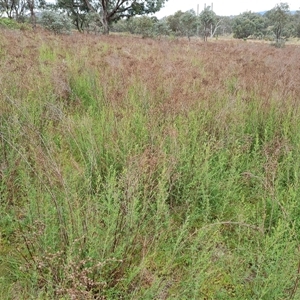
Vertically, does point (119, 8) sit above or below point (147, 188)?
above

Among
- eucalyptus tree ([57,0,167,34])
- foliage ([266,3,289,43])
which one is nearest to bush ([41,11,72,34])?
eucalyptus tree ([57,0,167,34])

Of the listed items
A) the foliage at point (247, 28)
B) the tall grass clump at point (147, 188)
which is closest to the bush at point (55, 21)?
the tall grass clump at point (147, 188)

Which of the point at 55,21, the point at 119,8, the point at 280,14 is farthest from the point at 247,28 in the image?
the point at 55,21

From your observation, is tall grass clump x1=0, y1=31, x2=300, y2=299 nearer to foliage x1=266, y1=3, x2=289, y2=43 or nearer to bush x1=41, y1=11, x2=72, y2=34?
bush x1=41, y1=11, x2=72, y2=34

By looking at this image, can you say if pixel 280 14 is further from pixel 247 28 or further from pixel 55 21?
pixel 55 21

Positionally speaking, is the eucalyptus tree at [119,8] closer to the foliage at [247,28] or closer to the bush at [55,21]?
the bush at [55,21]

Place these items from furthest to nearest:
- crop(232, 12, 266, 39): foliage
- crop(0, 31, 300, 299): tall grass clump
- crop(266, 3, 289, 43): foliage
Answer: crop(232, 12, 266, 39): foliage, crop(266, 3, 289, 43): foliage, crop(0, 31, 300, 299): tall grass clump

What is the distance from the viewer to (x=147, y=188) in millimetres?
2379

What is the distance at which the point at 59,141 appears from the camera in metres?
3.10

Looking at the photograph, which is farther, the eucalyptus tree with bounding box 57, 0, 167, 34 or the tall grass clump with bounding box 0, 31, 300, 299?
the eucalyptus tree with bounding box 57, 0, 167, 34

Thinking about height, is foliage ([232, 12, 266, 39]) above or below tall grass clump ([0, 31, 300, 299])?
above

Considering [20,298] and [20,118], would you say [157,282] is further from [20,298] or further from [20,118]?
[20,118]

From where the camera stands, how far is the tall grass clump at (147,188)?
175 cm

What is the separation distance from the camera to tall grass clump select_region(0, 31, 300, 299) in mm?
1750
